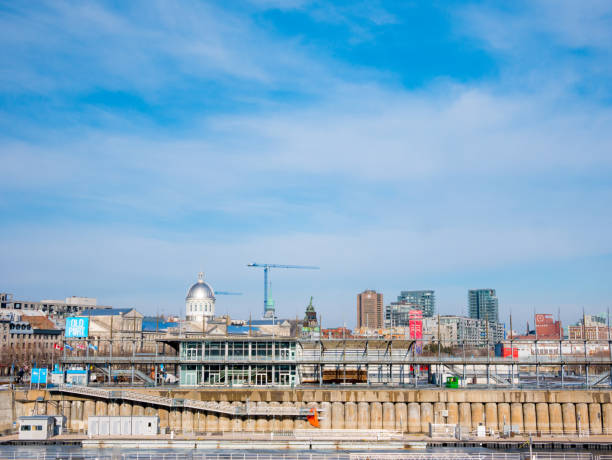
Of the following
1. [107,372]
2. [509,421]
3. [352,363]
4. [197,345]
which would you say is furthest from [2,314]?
[509,421]

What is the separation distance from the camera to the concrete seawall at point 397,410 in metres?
77.8

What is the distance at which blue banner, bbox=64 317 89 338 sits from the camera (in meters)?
91.0

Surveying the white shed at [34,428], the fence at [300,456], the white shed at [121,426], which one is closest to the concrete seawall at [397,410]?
the white shed at [121,426]

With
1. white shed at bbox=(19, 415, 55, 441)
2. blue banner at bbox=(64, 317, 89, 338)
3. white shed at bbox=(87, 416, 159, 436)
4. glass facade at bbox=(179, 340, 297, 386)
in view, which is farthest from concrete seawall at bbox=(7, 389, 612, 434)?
blue banner at bbox=(64, 317, 89, 338)

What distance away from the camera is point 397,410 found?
78.9 m

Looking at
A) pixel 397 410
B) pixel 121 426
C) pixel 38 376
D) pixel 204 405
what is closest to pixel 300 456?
pixel 204 405

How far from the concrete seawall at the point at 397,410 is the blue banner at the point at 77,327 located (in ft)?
42.2

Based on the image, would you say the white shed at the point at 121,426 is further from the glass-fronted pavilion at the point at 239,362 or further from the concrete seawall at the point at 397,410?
the glass-fronted pavilion at the point at 239,362

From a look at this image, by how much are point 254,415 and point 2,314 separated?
142 m

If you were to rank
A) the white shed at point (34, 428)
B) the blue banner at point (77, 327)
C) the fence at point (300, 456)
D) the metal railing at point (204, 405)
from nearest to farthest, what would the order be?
1. the fence at point (300, 456)
2. the white shed at point (34, 428)
3. the metal railing at point (204, 405)
4. the blue banner at point (77, 327)

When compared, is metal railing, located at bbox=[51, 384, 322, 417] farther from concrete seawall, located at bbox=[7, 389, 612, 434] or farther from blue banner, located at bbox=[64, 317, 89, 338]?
blue banner, located at bbox=[64, 317, 89, 338]

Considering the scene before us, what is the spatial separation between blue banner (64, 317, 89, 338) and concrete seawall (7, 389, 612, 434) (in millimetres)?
12864

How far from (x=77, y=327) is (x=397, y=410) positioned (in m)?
45.7

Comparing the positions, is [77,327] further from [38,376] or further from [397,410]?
[397,410]
